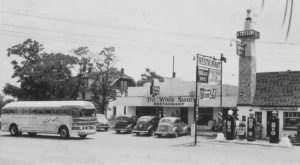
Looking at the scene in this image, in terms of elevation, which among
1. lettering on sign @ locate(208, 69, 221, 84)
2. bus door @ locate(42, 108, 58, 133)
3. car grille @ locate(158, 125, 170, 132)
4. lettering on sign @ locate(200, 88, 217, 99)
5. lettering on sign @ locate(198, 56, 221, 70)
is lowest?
car grille @ locate(158, 125, 170, 132)

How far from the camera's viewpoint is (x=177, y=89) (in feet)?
133

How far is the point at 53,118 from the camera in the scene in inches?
1061

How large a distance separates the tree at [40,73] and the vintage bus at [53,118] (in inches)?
748

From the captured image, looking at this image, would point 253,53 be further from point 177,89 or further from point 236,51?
point 177,89

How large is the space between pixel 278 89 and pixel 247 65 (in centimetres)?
311

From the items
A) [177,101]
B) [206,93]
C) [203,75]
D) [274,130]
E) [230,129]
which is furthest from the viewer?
[177,101]

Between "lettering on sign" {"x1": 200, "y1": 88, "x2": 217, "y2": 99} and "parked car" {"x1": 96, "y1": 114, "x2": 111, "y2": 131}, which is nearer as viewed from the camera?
"lettering on sign" {"x1": 200, "y1": 88, "x2": 217, "y2": 99}

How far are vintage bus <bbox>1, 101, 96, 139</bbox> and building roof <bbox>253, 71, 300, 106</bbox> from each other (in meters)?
13.3

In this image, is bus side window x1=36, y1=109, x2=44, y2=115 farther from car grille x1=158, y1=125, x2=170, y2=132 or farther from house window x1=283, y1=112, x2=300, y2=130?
house window x1=283, y1=112, x2=300, y2=130

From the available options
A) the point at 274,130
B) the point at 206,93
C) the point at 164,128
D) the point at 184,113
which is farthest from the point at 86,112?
the point at 184,113

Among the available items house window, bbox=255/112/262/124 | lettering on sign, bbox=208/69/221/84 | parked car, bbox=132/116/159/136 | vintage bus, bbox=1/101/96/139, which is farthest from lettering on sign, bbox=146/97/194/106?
vintage bus, bbox=1/101/96/139

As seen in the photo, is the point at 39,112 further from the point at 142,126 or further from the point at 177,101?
the point at 177,101

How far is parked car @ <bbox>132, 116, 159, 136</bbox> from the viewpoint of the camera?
100 ft

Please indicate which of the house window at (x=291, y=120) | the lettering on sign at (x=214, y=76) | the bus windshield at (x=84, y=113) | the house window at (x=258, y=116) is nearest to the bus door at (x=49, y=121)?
the bus windshield at (x=84, y=113)
